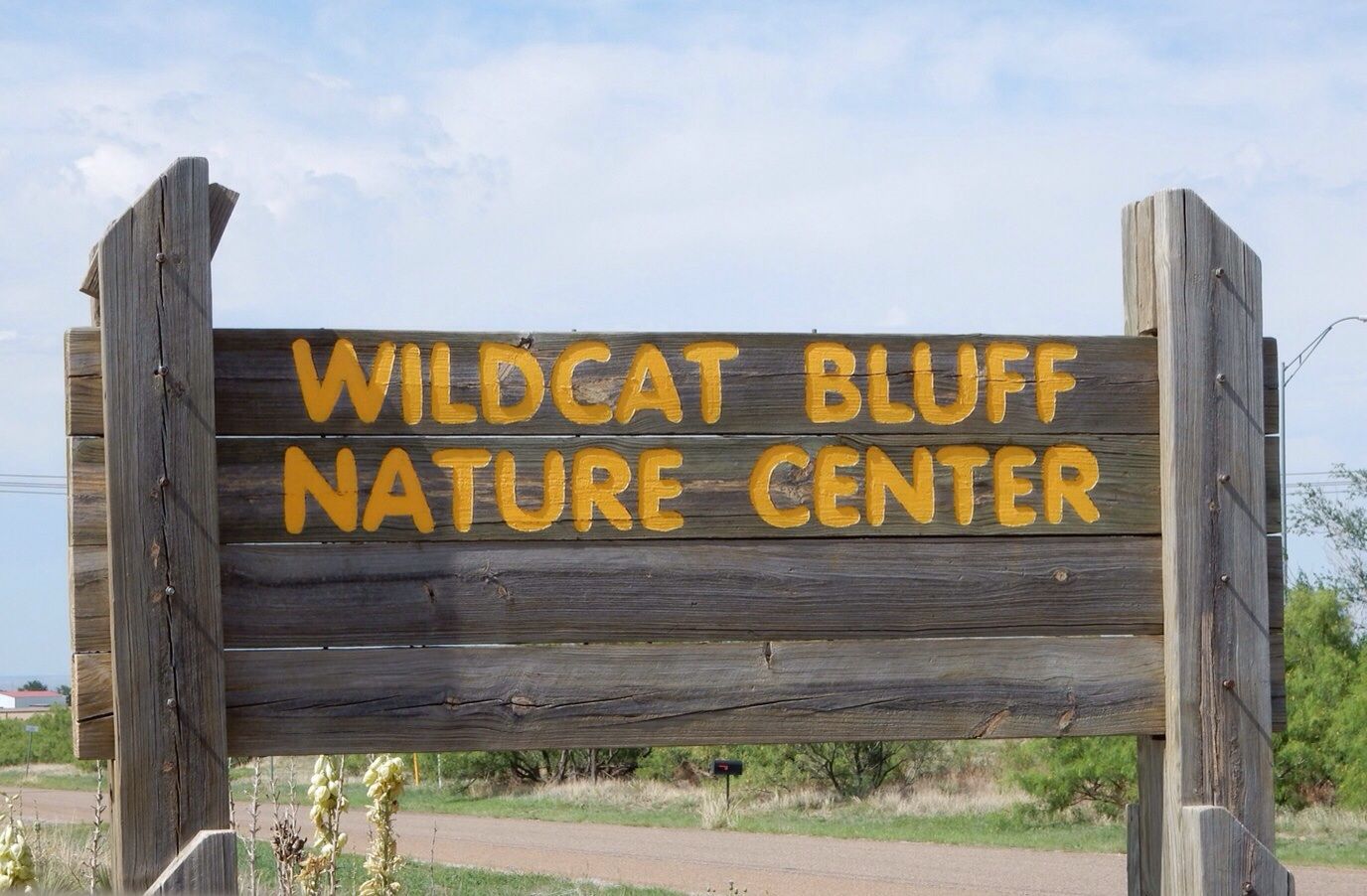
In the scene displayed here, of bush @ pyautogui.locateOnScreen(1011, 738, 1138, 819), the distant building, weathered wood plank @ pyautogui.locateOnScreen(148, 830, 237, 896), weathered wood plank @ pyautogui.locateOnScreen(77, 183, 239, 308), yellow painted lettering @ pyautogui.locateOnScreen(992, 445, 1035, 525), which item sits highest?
weathered wood plank @ pyautogui.locateOnScreen(77, 183, 239, 308)

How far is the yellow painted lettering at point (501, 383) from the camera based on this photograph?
142 inches

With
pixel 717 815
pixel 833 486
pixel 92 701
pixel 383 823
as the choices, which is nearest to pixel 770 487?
pixel 833 486

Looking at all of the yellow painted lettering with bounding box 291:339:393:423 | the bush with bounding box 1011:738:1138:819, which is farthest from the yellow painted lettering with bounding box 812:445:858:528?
the bush with bounding box 1011:738:1138:819

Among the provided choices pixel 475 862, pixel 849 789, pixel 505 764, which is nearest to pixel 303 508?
pixel 475 862

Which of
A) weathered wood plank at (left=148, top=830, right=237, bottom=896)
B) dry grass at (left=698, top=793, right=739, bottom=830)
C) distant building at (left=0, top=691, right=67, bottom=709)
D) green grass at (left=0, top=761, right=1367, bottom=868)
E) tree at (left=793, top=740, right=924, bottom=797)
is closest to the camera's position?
weathered wood plank at (left=148, top=830, right=237, bottom=896)

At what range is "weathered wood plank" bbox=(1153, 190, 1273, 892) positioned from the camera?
384 cm

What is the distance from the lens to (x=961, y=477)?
150 inches

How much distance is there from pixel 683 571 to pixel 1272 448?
67.8 inches

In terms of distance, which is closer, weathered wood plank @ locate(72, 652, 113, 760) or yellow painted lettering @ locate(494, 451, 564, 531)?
weathered wood plank @ locate(72, 652, 113, 760)

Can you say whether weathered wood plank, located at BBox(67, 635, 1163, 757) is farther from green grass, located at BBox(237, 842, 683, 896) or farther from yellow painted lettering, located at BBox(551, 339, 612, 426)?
green grass, located at BBox(237, 842, 683, 896)

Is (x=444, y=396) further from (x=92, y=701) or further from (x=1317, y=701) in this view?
(x=1317, y=701)

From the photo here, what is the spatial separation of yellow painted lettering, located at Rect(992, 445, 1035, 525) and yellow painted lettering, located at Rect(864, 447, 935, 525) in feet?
0.60

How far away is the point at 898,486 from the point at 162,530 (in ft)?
6.01

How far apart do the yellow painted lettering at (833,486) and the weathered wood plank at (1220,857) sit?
1206 mm
